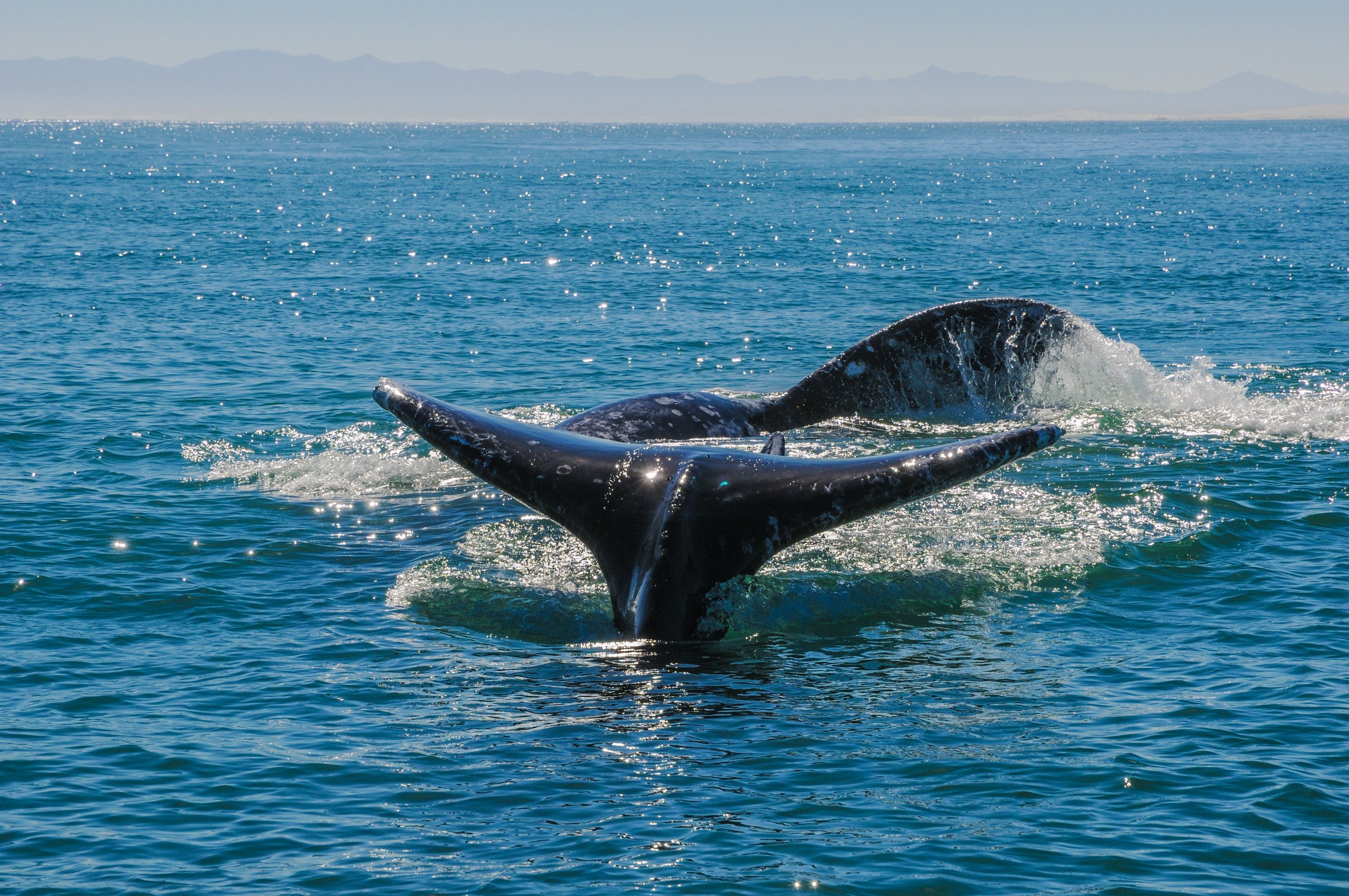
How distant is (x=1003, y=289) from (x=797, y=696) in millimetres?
30153

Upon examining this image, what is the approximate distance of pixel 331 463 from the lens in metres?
16.4

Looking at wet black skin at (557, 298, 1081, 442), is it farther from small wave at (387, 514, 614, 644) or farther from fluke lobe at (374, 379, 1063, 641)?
fluke lobe at (374, 379, 1063, 641)

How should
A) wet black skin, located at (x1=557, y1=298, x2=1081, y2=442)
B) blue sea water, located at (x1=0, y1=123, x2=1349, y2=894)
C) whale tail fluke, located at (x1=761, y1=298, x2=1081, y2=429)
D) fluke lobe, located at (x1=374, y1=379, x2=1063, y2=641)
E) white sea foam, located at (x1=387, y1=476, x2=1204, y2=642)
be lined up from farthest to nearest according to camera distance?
1. whale tail fluke, located at (x1=761, y1=298, x2=1081, y2=429)
2. wet black skin, located at (x1=557, y1=298, x2=1081, y2=442)
3. white sea foam, located at (x1=387, y1=476, x2=1204, y2=642)
4. fluke lobe, located at (x1=374, y1=379, x2=1063, y2=641)
5. blue sea water, located at (x1=0, y1=123, x2=1349, y2=894)

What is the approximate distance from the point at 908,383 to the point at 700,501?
7.39 m

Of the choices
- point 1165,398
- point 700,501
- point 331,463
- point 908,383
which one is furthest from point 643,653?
point 1165,398

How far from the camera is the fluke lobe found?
8.73 meters

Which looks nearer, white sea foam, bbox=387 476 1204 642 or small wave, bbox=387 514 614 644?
small wave, bbox=387 514 614 644

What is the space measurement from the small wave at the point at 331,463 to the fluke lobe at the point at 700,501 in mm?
6063

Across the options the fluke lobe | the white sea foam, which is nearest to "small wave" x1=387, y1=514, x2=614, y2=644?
the white sea foam

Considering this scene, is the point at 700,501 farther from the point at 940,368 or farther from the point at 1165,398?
the point at 1165,398

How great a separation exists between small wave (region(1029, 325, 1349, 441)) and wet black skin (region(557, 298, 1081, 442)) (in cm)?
48

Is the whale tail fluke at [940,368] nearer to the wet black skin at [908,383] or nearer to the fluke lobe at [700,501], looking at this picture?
the wet black skin at [908,383]

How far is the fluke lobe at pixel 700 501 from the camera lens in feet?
28.7

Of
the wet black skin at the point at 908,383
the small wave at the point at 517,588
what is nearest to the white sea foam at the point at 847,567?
the small wave at the point at 517,588
